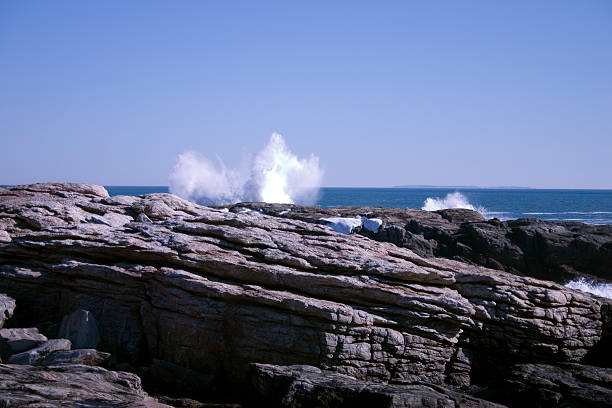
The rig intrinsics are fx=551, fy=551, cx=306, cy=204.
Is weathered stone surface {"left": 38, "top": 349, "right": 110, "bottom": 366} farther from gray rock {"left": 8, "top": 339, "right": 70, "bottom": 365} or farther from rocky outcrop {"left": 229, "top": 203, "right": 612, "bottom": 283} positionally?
rocky outcrop {"left": 229, "top": 203, "right": 612, "bottom": 283}

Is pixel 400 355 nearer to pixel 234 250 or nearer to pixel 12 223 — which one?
pixel 234 250

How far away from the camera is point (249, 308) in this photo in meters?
13.6

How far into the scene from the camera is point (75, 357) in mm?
12438

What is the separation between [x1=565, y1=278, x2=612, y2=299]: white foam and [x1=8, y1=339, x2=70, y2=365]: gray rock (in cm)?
2575

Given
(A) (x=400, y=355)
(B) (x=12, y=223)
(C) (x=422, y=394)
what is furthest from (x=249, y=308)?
(B) (x=12, y=223)

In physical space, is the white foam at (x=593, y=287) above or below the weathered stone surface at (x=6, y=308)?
below

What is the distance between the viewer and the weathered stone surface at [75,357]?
1230cm

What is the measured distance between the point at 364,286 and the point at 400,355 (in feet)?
6.12

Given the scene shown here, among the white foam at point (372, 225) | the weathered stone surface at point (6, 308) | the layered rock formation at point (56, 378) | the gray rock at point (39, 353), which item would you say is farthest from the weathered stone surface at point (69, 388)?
the white foam at point (372, 225)

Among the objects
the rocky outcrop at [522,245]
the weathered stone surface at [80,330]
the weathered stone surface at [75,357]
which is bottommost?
the weathered stone surface at [75,357]

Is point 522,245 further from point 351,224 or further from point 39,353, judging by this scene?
point 39,353

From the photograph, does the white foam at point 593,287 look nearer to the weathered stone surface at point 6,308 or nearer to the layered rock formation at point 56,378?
the layered rock formation at point 56,378

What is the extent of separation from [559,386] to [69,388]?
10.0 m

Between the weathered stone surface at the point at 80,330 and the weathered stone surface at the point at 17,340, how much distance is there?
0.55 metres
